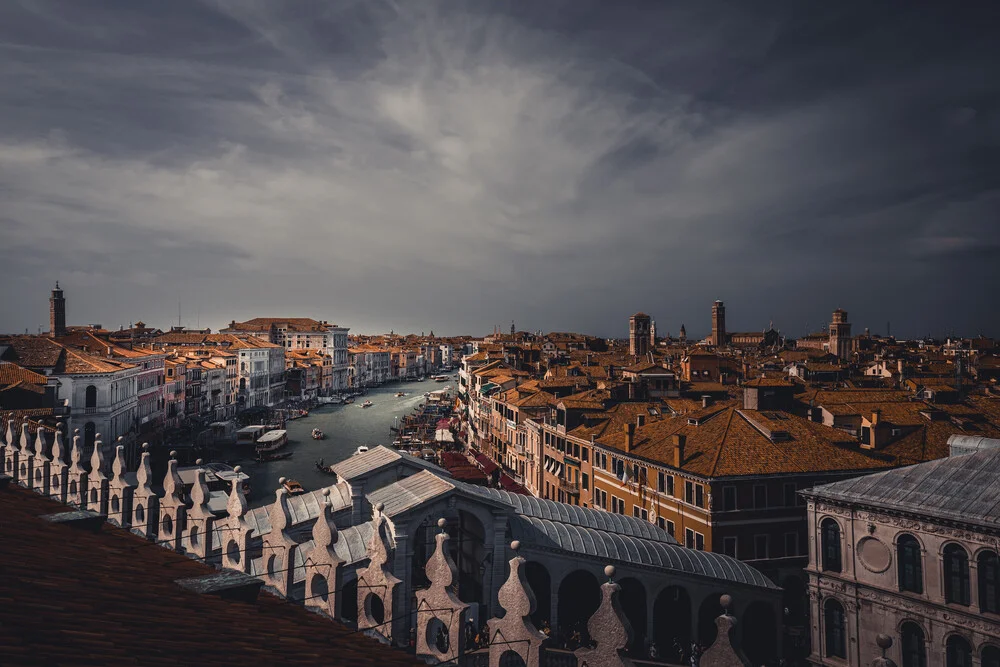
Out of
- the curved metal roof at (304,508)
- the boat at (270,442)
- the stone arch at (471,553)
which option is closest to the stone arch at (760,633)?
the stone arch at (471,553)

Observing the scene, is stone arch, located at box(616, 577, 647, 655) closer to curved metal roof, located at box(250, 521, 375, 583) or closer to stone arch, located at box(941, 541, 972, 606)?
stone arch, located at box(941, 541, 972, 606)

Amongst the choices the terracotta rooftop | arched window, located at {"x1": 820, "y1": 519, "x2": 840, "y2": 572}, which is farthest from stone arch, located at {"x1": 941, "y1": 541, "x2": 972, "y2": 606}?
the terracotta rooftop

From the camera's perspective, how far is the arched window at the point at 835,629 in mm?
16552

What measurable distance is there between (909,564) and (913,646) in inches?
78.2

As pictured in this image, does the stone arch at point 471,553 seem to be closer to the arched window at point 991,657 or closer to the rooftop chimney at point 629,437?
the arched window at point 991,657

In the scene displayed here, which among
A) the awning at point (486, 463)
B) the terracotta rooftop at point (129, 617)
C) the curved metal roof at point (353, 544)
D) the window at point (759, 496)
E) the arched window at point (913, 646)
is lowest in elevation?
the awning at point (486, 463)

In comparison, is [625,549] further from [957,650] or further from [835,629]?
[957,650]

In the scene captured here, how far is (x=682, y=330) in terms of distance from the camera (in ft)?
617

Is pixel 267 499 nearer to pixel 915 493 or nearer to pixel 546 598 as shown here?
pixel 546 598

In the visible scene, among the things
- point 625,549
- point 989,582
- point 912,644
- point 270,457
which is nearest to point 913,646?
point 912,644

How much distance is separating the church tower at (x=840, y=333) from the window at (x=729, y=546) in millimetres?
87299

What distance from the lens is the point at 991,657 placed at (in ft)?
45.4

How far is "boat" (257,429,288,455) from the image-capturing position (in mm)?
Result: 52062

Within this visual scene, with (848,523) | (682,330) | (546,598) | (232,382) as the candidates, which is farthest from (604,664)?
(682,330)
